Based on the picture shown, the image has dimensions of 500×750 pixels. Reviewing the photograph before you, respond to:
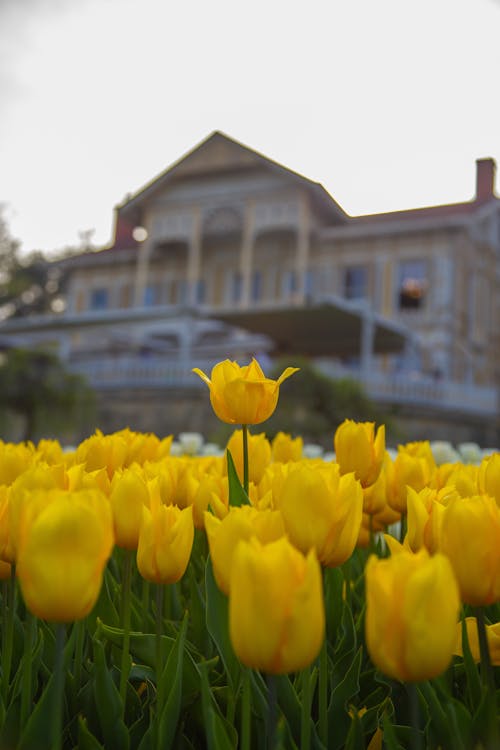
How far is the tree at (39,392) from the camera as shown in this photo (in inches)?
517

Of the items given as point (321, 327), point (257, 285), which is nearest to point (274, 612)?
point (321, 327)

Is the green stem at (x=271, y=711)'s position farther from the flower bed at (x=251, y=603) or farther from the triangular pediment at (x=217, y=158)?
the triangular pediment at (x=217, y=158)

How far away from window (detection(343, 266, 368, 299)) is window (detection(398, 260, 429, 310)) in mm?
1028

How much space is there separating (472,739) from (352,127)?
76.1 inches

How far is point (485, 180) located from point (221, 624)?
25.9 meters

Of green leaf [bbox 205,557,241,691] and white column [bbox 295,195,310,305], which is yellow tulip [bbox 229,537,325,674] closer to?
green leaf [bbox 205,557,241,691]

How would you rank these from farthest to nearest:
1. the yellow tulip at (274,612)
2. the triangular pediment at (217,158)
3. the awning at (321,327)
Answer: the triangular pediment at (217,158), the awning at (321,327), the yellow tulip at (274,612)

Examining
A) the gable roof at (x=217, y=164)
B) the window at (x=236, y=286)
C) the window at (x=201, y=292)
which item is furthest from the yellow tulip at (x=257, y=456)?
the window at (x=201, y=292)

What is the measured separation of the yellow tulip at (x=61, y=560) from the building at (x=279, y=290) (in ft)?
55.2

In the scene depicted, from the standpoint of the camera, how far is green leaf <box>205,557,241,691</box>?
1010 millimetres

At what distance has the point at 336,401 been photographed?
1223 cm

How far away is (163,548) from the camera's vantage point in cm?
94

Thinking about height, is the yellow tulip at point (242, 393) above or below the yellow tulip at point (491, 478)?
above

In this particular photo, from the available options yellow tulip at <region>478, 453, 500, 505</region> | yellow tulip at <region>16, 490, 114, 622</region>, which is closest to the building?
yellow tulip at <region>478, 453, 500, 505</region>
